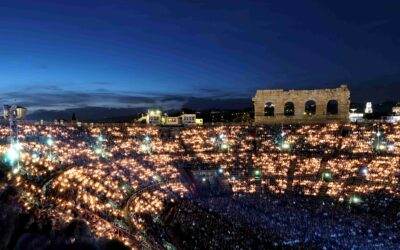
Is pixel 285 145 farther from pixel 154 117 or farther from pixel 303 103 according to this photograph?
pixel 154 117

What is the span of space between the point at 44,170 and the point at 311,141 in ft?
136

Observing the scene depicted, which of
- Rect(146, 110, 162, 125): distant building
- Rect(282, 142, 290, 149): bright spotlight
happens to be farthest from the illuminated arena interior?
Rect(146, 110, 162, 125): distant building

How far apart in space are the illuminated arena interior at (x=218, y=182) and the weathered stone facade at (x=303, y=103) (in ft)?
18.2

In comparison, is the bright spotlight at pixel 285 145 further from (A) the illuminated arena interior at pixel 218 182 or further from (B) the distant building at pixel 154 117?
(B) the distant building at pixel 154 117

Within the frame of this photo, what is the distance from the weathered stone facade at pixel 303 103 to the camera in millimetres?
71312

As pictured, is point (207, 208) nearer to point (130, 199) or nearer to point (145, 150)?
point (130, 199)

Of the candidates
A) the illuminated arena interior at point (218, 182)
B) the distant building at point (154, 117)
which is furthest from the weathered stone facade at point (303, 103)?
the distant building at point (154, 117)

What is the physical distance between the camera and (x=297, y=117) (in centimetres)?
7300

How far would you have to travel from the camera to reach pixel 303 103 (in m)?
72.7

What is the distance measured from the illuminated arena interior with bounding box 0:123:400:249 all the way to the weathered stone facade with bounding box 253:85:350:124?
219 inches

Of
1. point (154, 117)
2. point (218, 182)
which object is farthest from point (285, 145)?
point (154, 117)

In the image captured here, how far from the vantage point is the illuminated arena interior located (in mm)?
29422

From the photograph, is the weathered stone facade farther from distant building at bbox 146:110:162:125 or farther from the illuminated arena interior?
distant building at bbox 146:110:162:125

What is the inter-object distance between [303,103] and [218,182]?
998 inches
